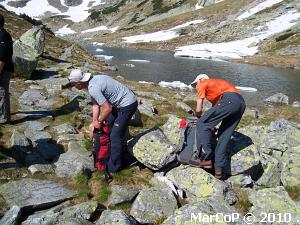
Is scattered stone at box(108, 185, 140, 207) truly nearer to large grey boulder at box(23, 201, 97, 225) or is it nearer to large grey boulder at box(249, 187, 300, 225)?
large grey boulder at box(23, 201, 97, 225)

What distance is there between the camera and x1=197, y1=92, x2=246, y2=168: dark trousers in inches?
411

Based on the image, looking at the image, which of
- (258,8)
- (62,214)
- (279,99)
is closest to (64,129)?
(62,214)

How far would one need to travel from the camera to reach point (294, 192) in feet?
36.6

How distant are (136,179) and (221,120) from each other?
294 cm

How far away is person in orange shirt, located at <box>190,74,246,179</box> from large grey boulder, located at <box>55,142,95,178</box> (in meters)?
3.00

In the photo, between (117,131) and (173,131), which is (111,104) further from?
(173,131)

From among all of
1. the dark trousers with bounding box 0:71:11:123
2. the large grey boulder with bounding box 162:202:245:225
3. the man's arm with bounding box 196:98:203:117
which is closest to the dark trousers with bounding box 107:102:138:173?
the man's arm with bounding box 196:98:203:117

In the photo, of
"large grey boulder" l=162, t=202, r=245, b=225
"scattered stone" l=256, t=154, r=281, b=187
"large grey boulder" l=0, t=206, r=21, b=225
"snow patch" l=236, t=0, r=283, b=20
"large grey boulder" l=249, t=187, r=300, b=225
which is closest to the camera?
"large grey boulder" l=162, t=202, r=245, b=225

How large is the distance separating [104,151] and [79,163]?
78 cm

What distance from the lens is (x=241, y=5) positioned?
127m

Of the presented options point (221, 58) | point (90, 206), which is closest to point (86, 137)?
point (90, 206)

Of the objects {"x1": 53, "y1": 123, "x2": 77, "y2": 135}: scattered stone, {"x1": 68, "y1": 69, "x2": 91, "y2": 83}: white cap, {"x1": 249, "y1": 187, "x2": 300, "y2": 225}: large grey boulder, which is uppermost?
{"x1": 68, "y1": 69, "x2": 91, "y2": 83}: white cap

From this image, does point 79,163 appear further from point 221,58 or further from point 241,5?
point 241,5

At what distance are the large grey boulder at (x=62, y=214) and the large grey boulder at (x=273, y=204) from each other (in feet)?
12.8
